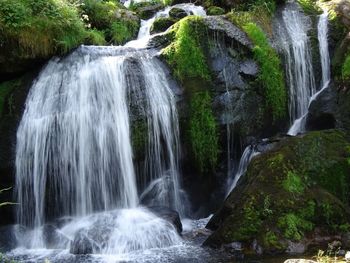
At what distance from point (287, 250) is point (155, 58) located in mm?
5195

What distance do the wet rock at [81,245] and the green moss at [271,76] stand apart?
5.21m

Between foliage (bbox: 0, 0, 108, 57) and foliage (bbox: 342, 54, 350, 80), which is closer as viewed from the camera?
foliage (bbox: 0, 0, 108, 57)

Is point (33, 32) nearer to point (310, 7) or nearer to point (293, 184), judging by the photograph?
point (293, 184)

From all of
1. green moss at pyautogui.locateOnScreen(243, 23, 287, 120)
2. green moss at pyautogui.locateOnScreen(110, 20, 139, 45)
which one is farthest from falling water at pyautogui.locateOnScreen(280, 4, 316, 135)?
green moss at pyautogui.locateOnScreen(110, 20, 139, 45)

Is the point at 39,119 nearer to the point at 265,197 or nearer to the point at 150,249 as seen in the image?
the point at 150,249

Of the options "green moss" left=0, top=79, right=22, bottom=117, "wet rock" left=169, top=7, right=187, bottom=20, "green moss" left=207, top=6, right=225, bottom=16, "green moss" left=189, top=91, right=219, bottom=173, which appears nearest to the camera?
"green moss" left=0, top=79, right=22, bottom=117

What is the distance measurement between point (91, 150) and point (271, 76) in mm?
4485

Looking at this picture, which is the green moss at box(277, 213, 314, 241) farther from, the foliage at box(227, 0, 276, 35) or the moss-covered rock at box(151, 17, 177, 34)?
the moss-covered rock at box(151, 17, 177, 34)

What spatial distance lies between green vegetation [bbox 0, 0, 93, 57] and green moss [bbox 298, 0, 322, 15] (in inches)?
234

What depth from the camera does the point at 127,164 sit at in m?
9.80

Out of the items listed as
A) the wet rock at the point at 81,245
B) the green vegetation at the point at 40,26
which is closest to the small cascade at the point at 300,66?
the green vegetation at the point at 40,26

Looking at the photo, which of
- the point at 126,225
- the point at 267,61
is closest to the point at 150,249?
the point at 126,225

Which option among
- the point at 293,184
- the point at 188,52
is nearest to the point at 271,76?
the point at 188,52

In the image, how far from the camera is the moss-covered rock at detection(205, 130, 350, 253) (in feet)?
25.9
